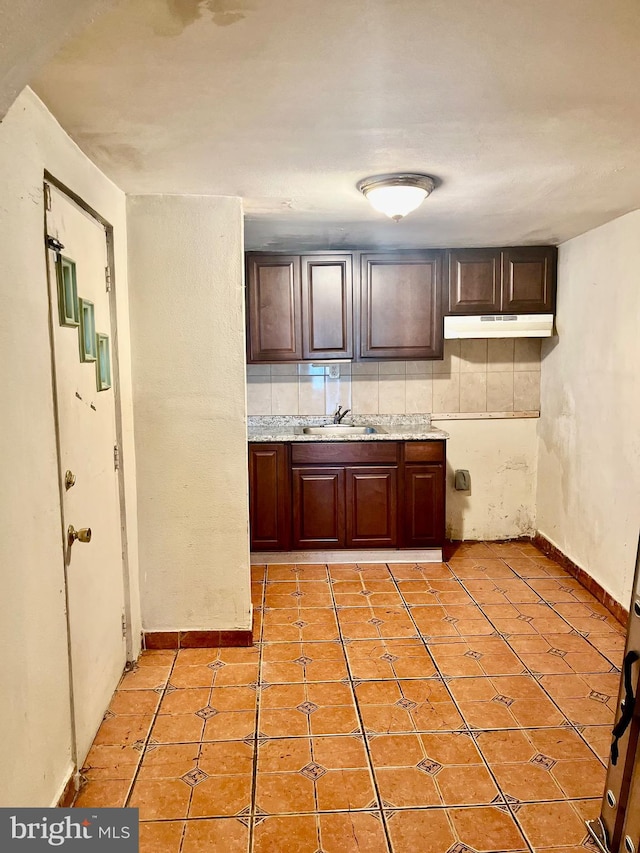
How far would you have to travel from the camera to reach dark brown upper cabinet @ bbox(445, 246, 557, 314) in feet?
14.0

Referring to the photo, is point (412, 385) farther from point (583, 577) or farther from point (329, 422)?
point (583, 577)

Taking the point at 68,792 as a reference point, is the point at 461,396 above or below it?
above

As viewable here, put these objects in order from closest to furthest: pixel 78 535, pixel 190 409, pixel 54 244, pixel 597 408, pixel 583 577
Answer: pixel 54 244
pixel 78 535
pixel 190 409
pixel 597 408
pixel 583 577

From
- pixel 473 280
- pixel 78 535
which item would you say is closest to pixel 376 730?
pixel 78 535

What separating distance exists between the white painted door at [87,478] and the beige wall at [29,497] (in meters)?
0.12

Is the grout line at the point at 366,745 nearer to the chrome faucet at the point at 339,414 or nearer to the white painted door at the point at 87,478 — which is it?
the white painted door at the point at 87,478

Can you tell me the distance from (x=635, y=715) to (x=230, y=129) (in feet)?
7.16

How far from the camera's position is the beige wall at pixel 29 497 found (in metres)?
1.55

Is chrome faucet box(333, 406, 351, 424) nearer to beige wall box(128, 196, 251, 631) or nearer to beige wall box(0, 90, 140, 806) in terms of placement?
beige wall box(128, 196, 251, 631)

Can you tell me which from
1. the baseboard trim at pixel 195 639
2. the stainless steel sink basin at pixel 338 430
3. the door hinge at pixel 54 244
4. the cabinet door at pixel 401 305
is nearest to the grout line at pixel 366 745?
the baseboard trim at pixel 195 639

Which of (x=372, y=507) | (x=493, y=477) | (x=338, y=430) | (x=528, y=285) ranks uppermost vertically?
(x=528, y=285)

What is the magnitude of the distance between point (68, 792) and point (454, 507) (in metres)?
3.48

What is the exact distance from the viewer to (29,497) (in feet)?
5.53

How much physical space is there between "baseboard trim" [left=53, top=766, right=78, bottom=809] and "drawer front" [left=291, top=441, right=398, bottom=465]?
2485 mm
